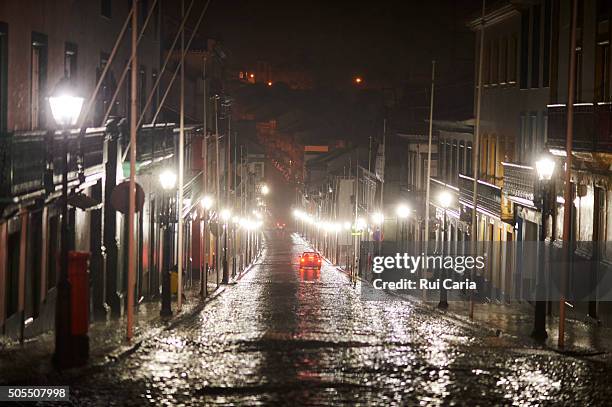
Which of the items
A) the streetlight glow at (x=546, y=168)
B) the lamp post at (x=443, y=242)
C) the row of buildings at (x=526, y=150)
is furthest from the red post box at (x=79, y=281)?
the lamp post at (x=443, y=242)

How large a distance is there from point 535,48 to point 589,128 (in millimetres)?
12103

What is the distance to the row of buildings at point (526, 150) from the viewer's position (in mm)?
31625

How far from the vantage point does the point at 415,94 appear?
84.4 m

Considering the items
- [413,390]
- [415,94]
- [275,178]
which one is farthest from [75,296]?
[275,178]

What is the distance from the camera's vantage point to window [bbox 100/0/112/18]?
107 ft

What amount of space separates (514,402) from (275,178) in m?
155

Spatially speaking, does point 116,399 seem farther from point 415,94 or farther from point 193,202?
point 415,94

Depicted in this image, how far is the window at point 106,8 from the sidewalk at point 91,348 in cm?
800

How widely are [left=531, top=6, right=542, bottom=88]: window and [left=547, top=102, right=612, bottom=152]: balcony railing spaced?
8.17 meters

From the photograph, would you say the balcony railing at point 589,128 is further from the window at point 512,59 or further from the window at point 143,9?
the window at point 143,9

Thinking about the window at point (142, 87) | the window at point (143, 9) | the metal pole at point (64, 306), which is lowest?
the metal pole at point (64, 306)

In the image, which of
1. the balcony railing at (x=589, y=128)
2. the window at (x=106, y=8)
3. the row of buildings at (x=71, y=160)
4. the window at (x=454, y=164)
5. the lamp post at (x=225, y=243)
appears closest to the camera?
the row of buildings at (x=71, y=160)

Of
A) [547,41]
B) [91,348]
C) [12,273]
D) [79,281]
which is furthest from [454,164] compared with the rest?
[79,281]

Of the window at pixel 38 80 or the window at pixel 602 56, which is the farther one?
the window at pixel 602 56
